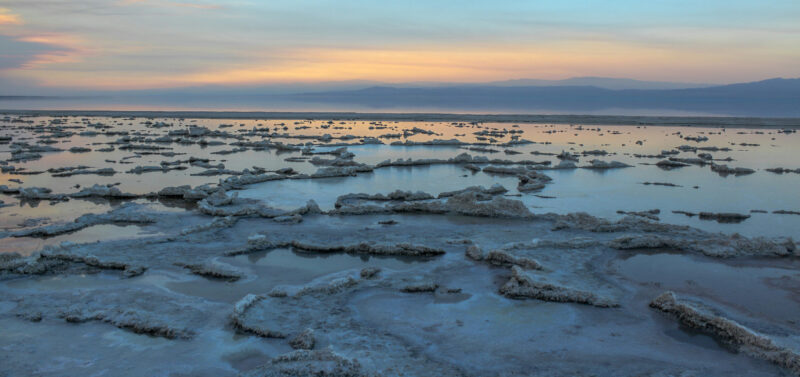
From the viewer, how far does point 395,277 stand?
7.08 metres

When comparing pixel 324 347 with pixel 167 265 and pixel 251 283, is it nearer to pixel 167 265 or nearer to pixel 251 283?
pixel 251 283

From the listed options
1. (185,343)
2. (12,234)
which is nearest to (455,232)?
(185,343)

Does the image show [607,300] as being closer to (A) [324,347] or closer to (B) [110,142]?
(A) [324,347]

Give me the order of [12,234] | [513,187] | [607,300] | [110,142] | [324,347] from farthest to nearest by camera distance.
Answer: [110,142] → [513,187] → [12,234] → [607,300] → [324,347]

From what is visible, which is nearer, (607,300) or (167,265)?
(607,300)

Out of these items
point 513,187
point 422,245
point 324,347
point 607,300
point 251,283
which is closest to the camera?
point 324,347

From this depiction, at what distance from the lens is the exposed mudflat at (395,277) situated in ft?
16.2

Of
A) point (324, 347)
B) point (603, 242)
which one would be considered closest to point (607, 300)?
point (603, 242)

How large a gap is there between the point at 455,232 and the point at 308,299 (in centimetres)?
365

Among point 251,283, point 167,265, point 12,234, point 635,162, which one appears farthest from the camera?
point 635,162

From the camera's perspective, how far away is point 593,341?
5.26m

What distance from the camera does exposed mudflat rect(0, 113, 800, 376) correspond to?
16.2 ft

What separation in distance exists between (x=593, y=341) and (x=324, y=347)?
2.65m

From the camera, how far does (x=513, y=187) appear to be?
46.2 ft
